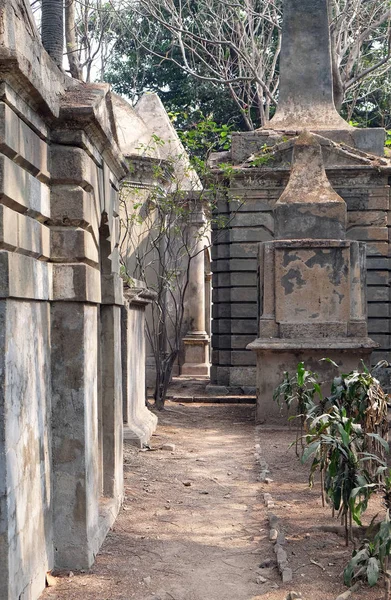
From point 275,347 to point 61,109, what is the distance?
644 centimetres

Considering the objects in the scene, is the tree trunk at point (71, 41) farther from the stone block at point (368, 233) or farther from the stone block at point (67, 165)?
the stone block at point (67, 165)

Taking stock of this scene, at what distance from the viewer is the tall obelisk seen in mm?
16031

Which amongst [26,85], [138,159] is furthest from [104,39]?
[26,85]

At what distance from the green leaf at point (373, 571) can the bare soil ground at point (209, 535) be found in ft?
0.82

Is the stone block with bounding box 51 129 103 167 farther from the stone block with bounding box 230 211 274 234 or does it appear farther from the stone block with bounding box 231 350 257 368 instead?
the stone block with bounding box 231 350 257 368

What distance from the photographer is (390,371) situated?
13.0m

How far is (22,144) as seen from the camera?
4.40 m

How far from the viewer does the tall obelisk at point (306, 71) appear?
631 inches

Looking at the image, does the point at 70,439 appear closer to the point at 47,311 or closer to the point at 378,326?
the point at 47,311

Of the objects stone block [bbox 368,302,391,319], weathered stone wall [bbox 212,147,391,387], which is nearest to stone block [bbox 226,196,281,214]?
weathered stone wall [bbox 212,147,391,387]

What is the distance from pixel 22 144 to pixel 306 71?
42.2 feet

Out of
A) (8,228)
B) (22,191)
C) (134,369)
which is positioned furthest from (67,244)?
(134,369)

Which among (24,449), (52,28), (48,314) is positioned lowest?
(24,449)

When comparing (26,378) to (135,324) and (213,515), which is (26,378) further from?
(135,324)
